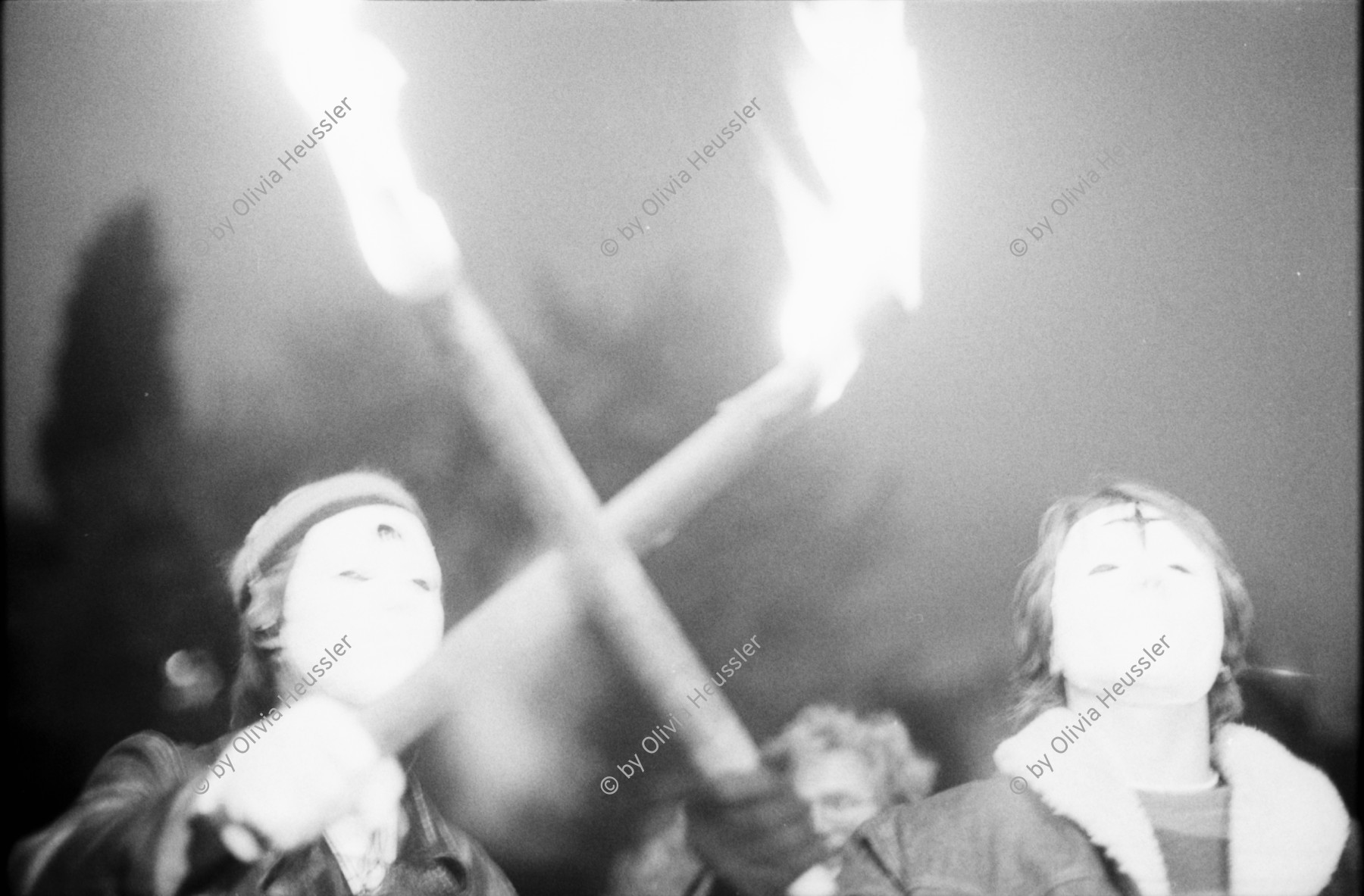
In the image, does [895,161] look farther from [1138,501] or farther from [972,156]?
[1138,501]

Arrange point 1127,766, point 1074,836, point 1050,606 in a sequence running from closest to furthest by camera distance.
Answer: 1. point 1074,836
2. point 1127,766
3. point 1050,606

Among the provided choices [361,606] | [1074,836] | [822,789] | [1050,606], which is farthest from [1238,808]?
[361,606]

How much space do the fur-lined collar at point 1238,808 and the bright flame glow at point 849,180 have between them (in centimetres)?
111

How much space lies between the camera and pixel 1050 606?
2990 mm

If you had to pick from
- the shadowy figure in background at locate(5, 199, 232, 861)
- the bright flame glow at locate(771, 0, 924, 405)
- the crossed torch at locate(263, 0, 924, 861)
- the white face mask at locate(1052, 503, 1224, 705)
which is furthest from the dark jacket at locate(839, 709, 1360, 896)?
the shadowy figure in background at locate(5, 199, 232, 861)

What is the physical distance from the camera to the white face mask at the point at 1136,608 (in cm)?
292

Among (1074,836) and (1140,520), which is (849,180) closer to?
(1140,520)

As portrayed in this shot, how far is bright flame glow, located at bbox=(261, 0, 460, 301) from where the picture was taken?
120 inches

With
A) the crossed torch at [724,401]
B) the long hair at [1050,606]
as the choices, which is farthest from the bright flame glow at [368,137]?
the long hair at [1050,606]

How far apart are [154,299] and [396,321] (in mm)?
639

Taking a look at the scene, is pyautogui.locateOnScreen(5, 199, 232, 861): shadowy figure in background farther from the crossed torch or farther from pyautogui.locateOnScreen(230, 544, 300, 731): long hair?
the crossed torch

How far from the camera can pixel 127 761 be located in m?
2.82

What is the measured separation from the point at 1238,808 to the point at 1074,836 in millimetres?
448

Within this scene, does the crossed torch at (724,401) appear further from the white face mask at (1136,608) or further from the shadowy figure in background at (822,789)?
the white face mask at (1136,608)
